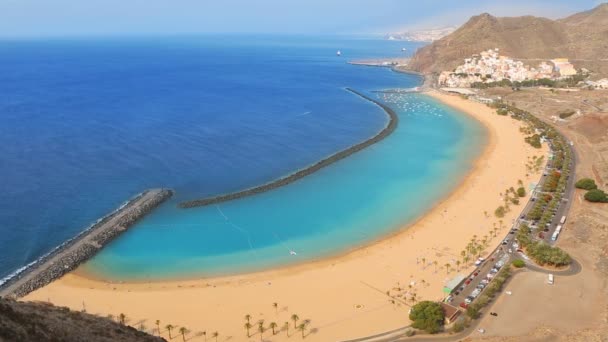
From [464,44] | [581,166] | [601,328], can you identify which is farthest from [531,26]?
[601,328]

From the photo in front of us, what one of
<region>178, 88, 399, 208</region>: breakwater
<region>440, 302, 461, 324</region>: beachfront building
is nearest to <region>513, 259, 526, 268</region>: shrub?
<region>440, 302, 461, 324</region>: beachfront building

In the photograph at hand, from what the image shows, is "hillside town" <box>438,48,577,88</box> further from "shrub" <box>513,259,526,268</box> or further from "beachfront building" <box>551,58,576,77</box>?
"shrub" <box>513,259,526,268</box>

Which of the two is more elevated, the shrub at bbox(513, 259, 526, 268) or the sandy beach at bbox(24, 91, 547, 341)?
the shrub at bbox(513, 259, 526, 268)

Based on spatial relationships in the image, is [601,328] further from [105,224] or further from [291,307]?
[105,224]

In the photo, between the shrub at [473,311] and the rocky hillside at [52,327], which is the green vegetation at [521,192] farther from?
the rocky hillside at [52,327]

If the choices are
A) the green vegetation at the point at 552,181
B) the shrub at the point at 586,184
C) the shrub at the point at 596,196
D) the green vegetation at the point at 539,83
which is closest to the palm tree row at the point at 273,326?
the green vegetation at the point at 552,181
